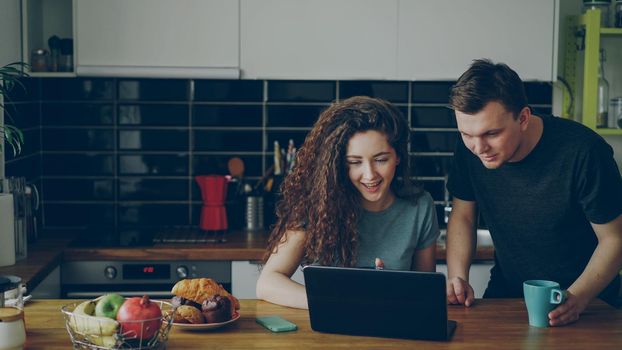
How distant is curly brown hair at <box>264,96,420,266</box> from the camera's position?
255 centimetres

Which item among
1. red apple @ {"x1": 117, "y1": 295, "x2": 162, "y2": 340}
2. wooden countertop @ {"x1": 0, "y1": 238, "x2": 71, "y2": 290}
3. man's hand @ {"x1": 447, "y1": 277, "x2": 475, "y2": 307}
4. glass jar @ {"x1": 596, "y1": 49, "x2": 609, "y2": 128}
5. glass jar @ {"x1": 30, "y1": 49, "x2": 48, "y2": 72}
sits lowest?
wooden countertop @ {"x1": 0, "y1": 238, "x2": 71, "y2": 290}

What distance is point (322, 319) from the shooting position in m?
2.20

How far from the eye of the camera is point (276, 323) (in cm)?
226

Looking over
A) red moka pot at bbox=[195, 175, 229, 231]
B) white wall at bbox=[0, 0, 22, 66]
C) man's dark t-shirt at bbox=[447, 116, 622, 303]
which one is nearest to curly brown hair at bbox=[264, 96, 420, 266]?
man's dark t-shirt at bbox=[447, 116, 622, 303]

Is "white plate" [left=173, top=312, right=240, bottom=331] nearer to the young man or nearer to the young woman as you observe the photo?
the young woman

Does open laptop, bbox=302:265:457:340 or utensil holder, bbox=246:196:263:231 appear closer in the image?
open laptop, bbox=302:265:457:340

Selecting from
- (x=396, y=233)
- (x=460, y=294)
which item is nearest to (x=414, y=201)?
(x=396, y=233)

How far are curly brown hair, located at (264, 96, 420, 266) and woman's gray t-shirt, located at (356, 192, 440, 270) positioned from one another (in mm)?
79

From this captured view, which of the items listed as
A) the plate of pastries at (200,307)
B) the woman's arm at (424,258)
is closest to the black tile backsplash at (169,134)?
the woman's arm at (424,258)

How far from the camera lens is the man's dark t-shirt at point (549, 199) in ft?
8.79

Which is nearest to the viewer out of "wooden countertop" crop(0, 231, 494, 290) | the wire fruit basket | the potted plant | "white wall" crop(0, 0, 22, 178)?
the wire fruit basket

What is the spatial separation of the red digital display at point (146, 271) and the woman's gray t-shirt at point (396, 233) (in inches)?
47.5

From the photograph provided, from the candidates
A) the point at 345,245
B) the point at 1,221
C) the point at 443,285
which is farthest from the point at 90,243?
the point at 443,285

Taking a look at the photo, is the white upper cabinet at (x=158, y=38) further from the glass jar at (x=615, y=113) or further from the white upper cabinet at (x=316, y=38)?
the glass jar at (x=615, y=113)
